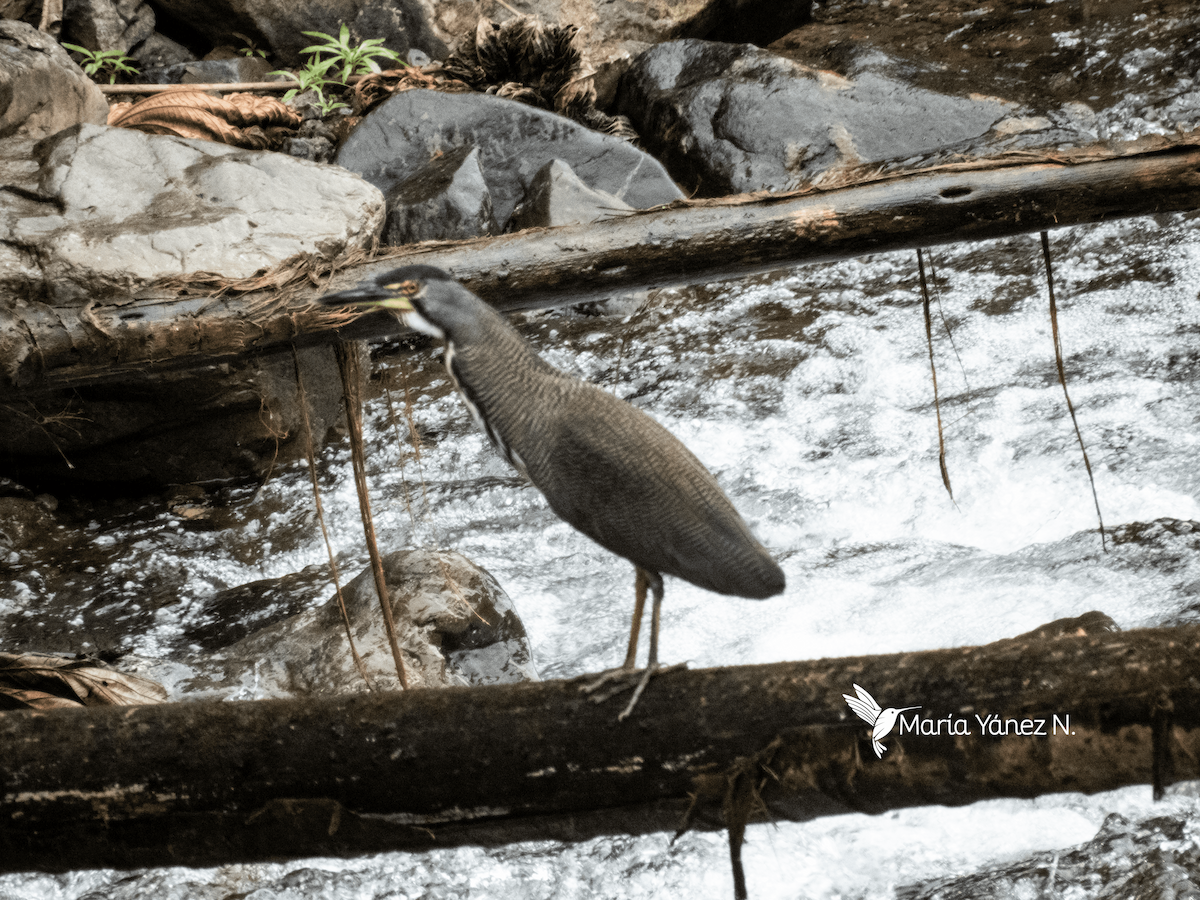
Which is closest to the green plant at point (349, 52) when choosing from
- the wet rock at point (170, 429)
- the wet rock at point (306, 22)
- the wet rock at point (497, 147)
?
the wet rock at point (306, 22)

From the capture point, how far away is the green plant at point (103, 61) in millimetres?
8305

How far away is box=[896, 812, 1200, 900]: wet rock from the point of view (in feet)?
10.6

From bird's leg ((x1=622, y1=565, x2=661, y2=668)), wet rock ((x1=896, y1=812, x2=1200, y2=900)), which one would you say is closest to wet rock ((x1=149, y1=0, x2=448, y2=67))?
bird's leg ((x1=622, y1=565, x2=661, y2=668))

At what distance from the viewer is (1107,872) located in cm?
330

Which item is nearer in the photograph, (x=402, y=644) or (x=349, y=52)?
(x=402, y=644)

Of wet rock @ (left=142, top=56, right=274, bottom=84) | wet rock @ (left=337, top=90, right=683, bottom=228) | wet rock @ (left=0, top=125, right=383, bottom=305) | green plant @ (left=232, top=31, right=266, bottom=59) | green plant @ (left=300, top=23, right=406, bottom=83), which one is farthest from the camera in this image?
green plant @ (left=232, top=31, right=266, bottom=59)

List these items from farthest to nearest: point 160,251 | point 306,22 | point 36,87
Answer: point 306,22
point 36,87
point 160,251

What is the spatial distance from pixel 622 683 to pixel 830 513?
3.32 meters

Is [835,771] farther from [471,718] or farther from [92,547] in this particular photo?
[92,547]

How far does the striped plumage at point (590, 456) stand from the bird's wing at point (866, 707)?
0.94 ft

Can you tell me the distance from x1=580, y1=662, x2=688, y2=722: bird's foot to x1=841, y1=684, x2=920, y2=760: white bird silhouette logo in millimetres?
377

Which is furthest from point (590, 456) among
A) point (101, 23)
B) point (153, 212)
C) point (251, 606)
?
point (101, 23)

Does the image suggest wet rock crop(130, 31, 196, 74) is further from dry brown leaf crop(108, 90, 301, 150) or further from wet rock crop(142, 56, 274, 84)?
dry brown leaf crop(108, 90, 301, 150)

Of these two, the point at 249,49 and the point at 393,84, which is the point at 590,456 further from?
the point at 249,49
